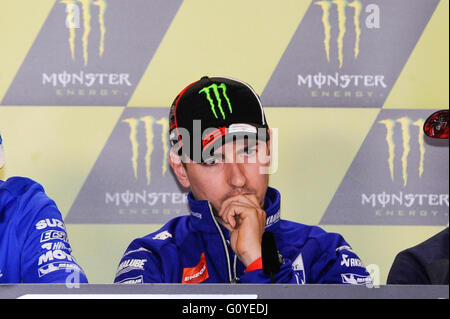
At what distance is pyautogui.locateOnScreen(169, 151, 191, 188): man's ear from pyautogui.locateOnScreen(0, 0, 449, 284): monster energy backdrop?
0.07m

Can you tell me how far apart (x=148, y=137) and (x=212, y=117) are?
271 millimetres

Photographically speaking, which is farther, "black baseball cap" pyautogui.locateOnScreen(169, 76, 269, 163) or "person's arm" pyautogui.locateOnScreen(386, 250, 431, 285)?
"black baseball cap" pyautogui.locateOnScreen(169, 76, 269, 163)

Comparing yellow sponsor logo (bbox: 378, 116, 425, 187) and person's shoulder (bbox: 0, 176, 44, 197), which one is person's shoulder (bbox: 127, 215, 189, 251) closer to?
person's shoulder (bbox: 0, 176, 44, 197)

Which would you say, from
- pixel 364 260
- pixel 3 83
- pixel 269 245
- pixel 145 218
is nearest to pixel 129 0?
pixel 3 83

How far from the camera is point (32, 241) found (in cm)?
122

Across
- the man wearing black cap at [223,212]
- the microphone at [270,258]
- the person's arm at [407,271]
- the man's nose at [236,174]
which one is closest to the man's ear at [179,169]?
the man wearing black cap at [223,212]

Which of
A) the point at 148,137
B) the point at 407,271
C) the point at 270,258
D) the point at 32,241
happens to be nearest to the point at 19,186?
the point at 32,241

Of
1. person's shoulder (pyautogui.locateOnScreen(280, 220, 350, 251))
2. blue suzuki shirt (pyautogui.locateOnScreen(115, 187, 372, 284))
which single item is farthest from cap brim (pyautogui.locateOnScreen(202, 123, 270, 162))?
person's shoulder (pyautogui.locateOnScreen(280, 220, 350, 251))

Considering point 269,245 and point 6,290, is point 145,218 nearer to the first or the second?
point 269,245

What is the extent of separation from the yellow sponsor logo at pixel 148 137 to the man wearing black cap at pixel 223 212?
4.6 inches

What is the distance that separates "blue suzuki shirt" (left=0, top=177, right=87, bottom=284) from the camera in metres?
1.16

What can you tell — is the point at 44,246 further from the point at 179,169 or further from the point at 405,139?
the point at 405,139

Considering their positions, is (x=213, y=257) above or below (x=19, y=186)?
below

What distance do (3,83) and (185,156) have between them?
0.51 meters
